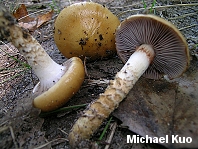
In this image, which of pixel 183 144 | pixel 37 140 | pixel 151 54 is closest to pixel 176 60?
pixel 151 54

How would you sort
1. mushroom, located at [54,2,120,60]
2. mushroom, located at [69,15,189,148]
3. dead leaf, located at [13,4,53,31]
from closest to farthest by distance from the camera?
1. mushroom, located at [69,15,189,148]
2. mushroom, located at [54,2,120,60]
3. dead leaf, located at [13,4,53,31]

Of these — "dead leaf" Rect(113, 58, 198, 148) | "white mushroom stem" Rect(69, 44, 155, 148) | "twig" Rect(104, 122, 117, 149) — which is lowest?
"twig" Rect(104, 122, 117, 149)

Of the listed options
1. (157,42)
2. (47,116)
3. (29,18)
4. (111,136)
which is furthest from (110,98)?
(29,18)

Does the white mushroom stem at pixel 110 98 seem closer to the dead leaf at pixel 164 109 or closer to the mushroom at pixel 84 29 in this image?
the dead leaf at pixel 164 109

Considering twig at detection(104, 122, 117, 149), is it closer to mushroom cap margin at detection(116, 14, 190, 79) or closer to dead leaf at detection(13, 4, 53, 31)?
mushroom cap margin at detection(116, 14, 190, 79)

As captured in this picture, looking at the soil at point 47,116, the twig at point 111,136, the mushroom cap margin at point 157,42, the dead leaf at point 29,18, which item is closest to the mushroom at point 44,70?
the soil at point 47,116

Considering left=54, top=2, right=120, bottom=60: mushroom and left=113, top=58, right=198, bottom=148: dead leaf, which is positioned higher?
left=54, top=2, right=120, bottom=60: mushroom

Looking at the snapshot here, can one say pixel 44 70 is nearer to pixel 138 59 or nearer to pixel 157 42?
pixel 138 59

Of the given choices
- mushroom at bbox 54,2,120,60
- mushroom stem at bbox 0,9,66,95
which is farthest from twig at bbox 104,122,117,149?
mushroom at bbox 54,2,120,60
